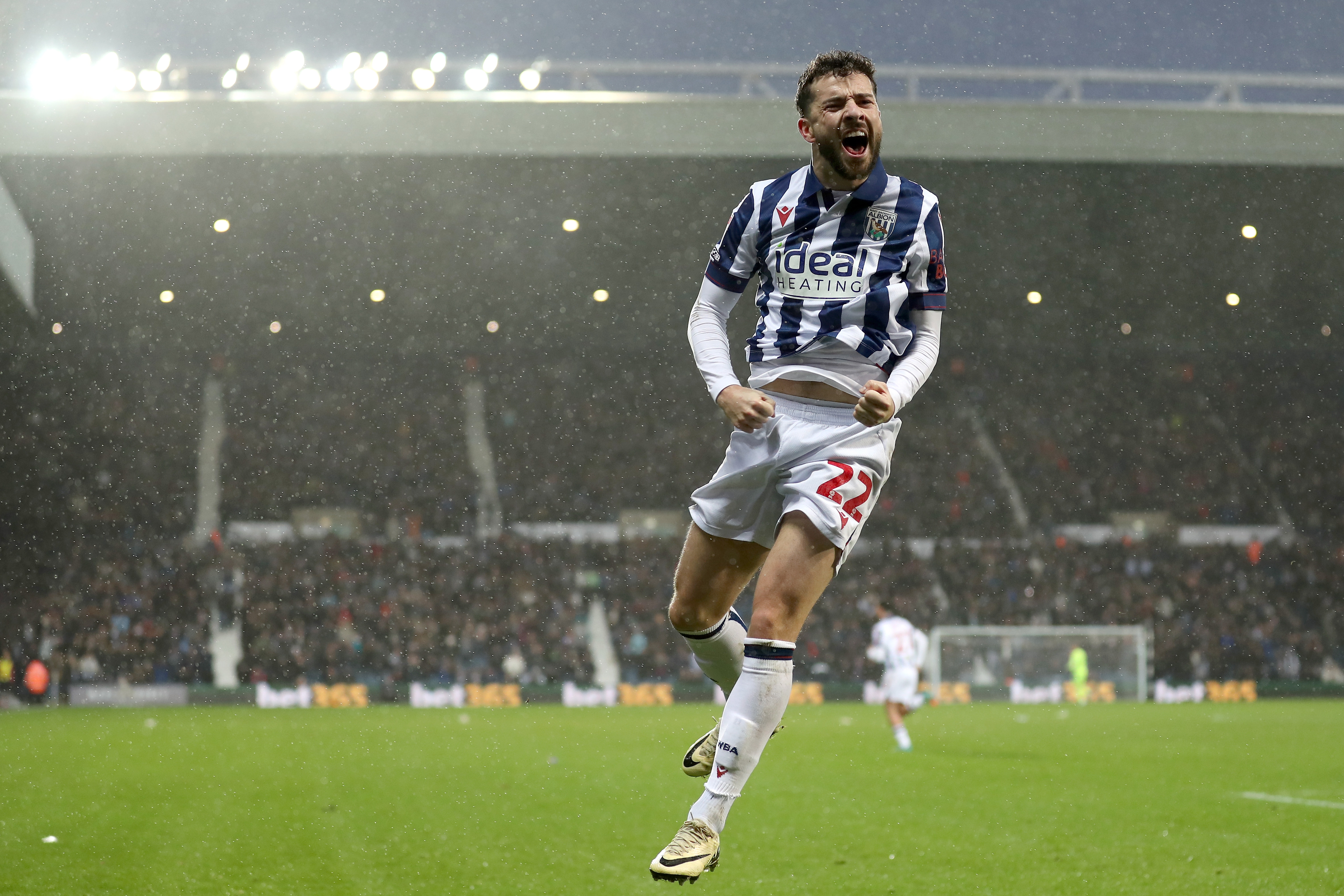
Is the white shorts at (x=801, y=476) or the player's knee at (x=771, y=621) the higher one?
the white shorts at (x=801, y=476)

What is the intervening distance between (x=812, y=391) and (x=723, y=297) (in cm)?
50

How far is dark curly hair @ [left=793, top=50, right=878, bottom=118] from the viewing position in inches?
175

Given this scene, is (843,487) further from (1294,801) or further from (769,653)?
(1294,801)

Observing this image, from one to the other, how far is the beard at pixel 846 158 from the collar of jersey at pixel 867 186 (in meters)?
0.02

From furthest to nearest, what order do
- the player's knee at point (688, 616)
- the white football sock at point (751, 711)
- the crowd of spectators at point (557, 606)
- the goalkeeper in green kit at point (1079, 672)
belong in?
the goalkeeper in green kit at point (1079, 672), the crowd of spectators at point (557, 606), the player's knee at point (688, 616), the white football sock at point (751, 711)

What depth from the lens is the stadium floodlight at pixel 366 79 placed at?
72.5 feet

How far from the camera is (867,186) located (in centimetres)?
446

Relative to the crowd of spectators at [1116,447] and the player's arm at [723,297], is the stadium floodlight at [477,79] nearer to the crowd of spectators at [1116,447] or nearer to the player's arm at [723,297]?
the crowd of spectators at [1116,447]

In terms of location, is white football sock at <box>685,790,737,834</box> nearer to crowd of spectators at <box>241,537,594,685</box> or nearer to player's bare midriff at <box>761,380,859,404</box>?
player's bare midriff at <box>761,380,859,404</box>

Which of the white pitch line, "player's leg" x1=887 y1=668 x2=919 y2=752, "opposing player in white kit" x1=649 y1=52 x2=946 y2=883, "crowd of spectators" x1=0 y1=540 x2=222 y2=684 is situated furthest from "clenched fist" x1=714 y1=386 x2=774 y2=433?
"crowd of spectators" x1=0 y1=540 x2=222 y2=684

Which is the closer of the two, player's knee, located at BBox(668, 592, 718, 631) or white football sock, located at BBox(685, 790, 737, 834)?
white football sock, located at BBox(685, 790, 737, 834)

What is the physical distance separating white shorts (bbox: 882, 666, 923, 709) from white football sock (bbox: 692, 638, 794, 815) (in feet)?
36.9

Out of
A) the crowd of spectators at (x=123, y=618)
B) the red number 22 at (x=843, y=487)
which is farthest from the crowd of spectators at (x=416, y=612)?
the red number 22 at (x=843, y=487)

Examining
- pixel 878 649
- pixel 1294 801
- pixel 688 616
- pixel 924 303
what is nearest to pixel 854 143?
pixel 924 303
